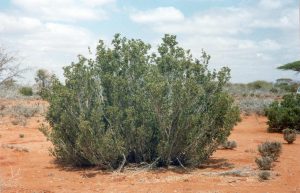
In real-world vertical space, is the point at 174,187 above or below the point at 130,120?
below

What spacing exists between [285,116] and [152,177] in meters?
12.5

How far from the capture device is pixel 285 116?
874 inches

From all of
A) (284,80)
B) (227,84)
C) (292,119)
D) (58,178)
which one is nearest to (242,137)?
(292,119)

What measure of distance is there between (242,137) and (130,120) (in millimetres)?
9999

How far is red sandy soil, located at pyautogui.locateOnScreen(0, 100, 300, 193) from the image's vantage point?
1023cm

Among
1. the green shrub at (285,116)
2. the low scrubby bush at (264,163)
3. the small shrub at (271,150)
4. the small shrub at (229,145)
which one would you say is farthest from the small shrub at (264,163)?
the green shrub at (285,116)

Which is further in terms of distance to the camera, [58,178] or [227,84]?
[227,84]

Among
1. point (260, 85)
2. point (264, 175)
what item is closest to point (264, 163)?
point (264, 175)

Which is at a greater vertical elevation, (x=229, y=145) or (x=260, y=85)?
(x=260, y=85)

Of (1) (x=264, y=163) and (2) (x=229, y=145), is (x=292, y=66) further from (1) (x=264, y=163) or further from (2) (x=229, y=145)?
(1) (x=264, y=163)

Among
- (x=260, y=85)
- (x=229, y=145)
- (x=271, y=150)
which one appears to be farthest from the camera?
(x=260, y=85)

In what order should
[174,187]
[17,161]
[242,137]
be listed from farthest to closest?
[242,137] → [17,161] → [174,187]

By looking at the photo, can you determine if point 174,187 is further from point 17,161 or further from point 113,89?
point 17,161

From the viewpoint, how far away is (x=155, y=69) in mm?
12133
